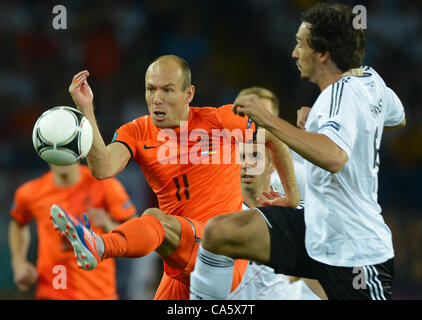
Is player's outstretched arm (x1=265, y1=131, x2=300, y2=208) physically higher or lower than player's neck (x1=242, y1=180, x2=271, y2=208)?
higher

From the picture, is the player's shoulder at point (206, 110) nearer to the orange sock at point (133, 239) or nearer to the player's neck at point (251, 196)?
the player's neck at point (251, 196)

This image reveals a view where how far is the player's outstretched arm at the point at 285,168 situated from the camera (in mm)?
4426

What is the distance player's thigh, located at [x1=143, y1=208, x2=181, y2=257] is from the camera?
3953 mm

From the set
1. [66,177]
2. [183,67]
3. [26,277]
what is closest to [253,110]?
[183,67]

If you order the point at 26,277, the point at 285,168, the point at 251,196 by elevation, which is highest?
the point at 285,168

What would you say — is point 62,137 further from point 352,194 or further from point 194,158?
point 352,194

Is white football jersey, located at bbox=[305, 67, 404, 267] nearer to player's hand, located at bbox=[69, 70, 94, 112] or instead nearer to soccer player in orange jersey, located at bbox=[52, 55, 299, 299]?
soccer player in orange jersey, located at bbox=[52, 55, 299, 299]

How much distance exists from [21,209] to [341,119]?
13.5 feet

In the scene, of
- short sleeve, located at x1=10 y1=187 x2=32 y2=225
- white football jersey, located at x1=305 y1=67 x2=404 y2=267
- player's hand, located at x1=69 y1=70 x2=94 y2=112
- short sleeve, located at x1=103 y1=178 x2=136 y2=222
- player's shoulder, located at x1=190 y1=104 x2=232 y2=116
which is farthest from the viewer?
short sleeve, located at x1=10 y1=187 x2=32 y2=225

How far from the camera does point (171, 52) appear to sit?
1036 centimetres

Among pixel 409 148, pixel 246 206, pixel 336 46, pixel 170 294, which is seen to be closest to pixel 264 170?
pixel 246 206

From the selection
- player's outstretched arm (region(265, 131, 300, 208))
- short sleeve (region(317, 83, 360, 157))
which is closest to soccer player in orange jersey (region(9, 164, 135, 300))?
player's outstretched arm (region(265, 131, 300, 208))

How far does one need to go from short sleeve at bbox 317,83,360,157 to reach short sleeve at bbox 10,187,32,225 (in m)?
3.91

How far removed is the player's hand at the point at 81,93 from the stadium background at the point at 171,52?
5051 mm
